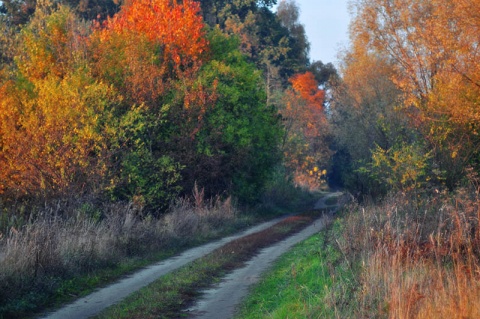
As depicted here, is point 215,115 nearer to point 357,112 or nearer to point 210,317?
point 357,112

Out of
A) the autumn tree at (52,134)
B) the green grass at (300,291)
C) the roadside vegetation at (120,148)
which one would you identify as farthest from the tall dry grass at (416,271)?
the autumn tree at (52,134)

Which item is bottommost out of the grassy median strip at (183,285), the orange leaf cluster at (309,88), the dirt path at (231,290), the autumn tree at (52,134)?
the dirt path at (231,290)

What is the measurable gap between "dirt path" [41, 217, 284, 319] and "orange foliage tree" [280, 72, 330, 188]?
34.0 m

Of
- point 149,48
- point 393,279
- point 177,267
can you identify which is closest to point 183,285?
point 177,267

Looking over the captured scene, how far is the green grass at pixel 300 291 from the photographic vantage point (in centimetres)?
945

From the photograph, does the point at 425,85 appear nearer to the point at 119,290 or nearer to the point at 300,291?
the point at 300,291

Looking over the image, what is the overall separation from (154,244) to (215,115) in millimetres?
11268

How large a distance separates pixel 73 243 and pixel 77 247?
16cm

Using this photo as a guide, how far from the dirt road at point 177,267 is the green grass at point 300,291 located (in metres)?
0.39

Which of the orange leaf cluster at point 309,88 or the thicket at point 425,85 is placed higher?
the orange leaf cluster at point 309,88

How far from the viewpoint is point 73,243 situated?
1445cm

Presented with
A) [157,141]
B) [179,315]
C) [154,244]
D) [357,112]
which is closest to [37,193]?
[154,244]

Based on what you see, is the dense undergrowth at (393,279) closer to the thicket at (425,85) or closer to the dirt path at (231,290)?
the dirt path at (231,290)

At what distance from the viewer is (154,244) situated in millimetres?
18578
